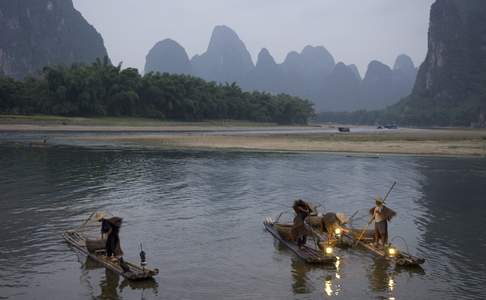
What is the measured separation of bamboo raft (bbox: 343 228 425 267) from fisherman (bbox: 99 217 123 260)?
7371 millimetres

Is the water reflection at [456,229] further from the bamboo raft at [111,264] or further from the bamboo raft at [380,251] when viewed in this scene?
the bamboo raft at [111,264]

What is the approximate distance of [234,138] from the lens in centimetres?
7275

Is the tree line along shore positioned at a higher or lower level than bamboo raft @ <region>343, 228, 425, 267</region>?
higher

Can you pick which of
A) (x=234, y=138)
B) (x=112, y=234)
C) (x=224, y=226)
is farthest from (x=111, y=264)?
(x=234, y=138)

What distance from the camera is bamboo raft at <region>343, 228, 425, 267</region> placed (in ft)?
A: 44.8

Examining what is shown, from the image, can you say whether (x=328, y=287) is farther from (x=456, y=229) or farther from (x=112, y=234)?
(x=456, y=229)

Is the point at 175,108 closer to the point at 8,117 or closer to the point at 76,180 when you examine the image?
the point at 8,117

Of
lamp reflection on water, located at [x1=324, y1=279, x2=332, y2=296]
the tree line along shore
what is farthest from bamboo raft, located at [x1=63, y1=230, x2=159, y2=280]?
the tree line along shore

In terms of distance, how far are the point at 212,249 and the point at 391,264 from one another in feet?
18.0

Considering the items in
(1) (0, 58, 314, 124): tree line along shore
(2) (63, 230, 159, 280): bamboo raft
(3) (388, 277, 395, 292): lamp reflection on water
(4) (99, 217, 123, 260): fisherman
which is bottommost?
(3) (388, 277, 395, 292): lamp reflection on water

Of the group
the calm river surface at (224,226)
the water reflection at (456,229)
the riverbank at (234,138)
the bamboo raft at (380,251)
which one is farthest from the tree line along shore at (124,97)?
the bamboo raft at (380,251)

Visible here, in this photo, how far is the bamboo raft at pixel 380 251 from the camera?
13.7m

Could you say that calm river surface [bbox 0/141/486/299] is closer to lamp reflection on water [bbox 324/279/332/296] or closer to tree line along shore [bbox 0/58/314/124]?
lamp reflection on water [bbox 324/279/332/296]

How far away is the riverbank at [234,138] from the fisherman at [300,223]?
39.8 meters
